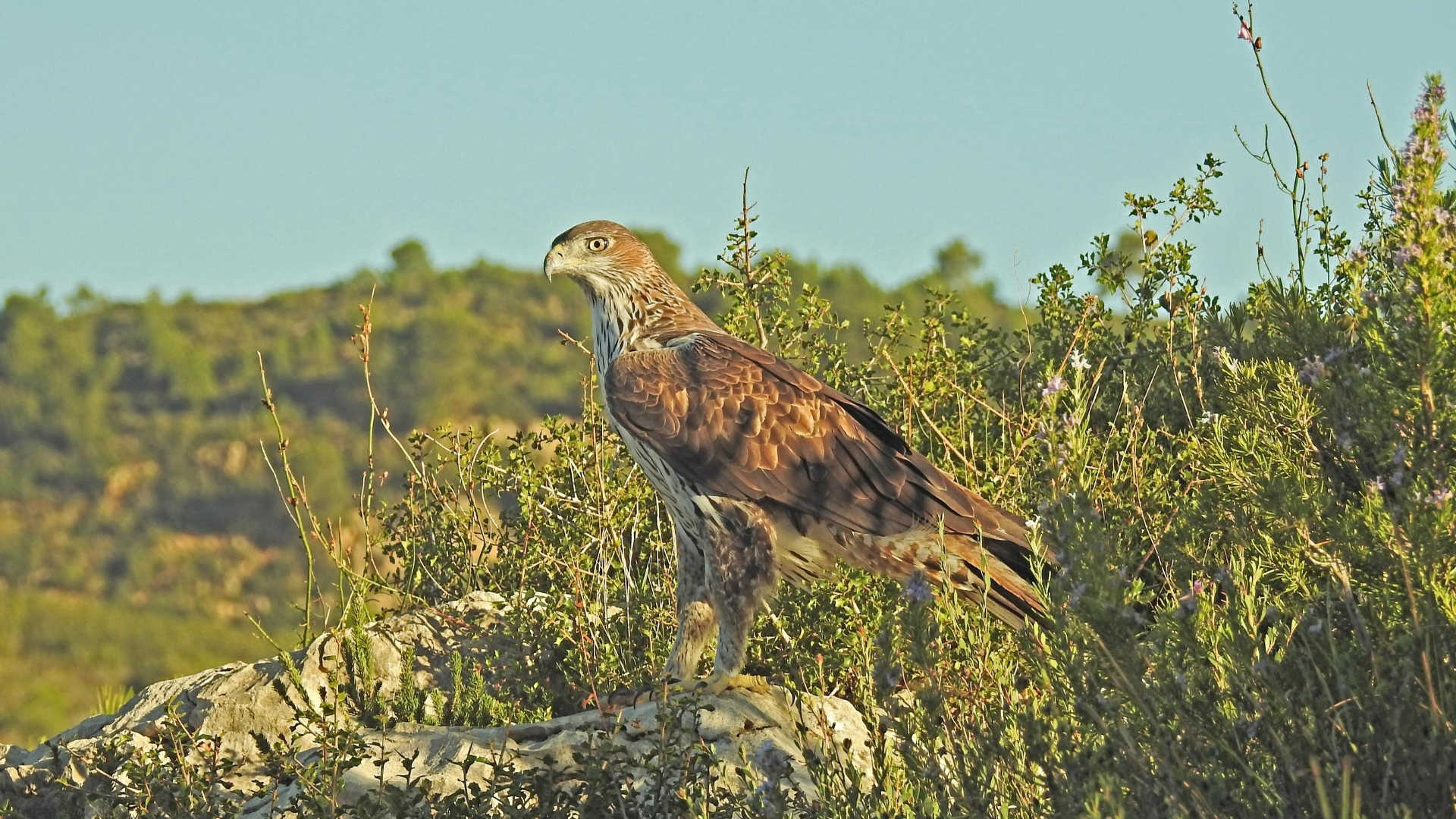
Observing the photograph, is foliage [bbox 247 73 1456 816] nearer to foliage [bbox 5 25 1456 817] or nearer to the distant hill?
foliage [bbox 5 25 1456 817]

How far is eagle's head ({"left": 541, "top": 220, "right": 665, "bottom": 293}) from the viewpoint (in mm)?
6875

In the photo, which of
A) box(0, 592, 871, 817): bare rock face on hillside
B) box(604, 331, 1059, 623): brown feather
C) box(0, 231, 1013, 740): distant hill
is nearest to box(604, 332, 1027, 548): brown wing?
box(604, 331, 1059, 623): brown feather

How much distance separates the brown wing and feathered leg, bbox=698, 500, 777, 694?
10 cm

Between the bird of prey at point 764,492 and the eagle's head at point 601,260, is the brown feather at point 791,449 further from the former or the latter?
the eagle's head at point 601,260

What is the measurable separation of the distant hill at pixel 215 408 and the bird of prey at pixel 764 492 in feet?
121

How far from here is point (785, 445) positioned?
6109 millimetres

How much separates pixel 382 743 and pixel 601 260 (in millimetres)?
2329

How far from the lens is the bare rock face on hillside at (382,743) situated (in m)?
4.50

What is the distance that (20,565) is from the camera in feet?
159

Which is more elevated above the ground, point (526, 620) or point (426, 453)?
point (426, 453)

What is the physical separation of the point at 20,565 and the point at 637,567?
1803 inches

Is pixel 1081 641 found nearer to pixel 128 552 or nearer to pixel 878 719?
pixel 878 719

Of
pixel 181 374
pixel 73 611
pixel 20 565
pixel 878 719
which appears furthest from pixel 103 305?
pixel 878 719

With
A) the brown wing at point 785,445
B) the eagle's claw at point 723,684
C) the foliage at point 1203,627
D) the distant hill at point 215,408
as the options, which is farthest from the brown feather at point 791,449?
the distant hill at point 215,408
